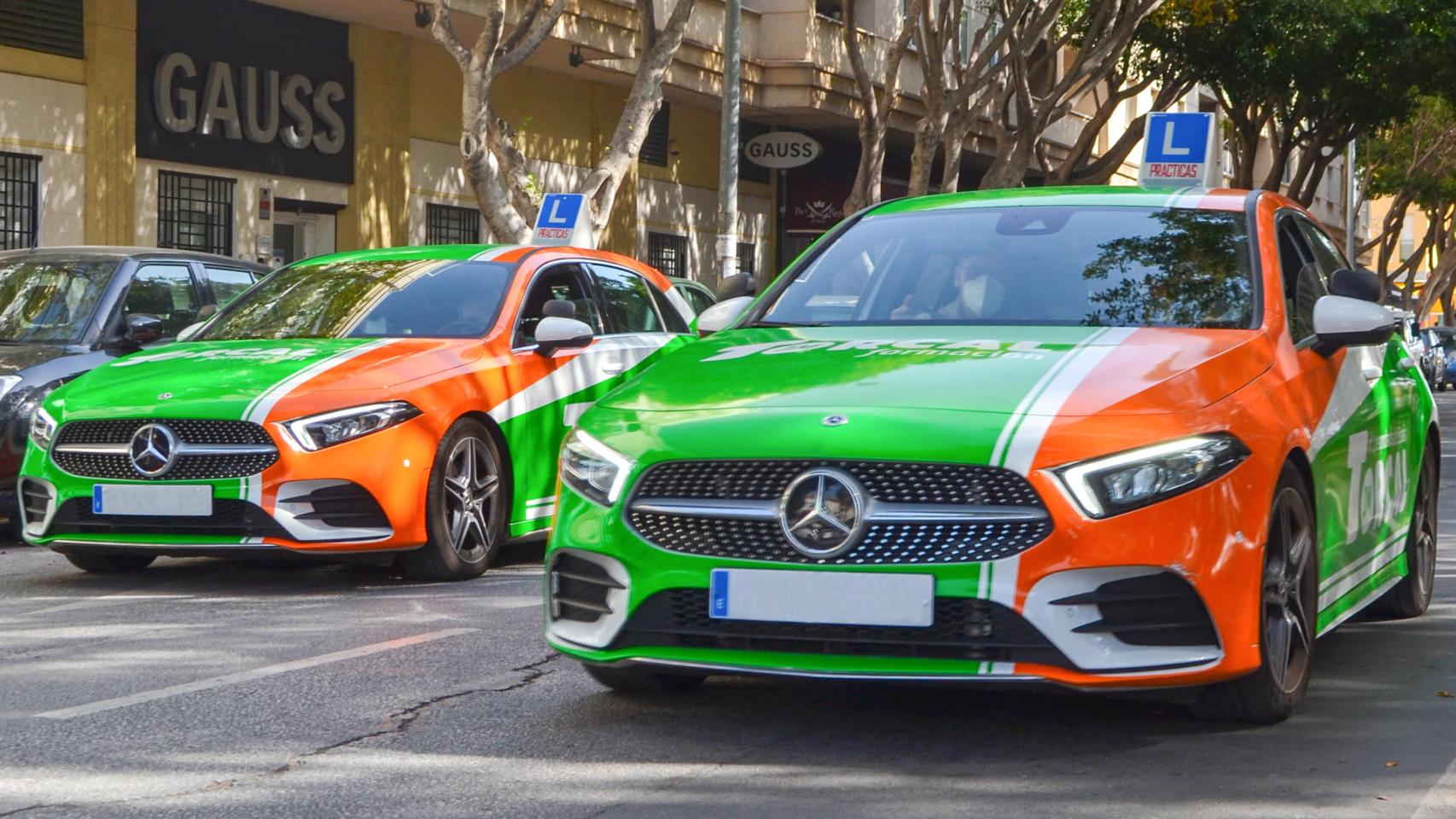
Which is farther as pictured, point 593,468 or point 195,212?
point 195,212

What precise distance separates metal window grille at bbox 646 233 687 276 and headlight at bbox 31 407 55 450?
21.0 m

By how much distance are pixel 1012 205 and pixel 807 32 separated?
22103 millimetres

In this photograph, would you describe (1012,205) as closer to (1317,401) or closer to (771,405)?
(1317,401)

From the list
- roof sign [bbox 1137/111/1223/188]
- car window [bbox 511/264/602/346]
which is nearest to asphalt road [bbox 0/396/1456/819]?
car window [bbox 511/264/602/346]

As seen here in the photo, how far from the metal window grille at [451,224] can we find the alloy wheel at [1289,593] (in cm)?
1971

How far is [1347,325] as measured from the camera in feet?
19.9

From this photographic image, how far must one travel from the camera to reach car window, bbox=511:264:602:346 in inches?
379

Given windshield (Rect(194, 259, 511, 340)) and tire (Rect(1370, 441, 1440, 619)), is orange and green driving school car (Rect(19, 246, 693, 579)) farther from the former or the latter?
tire (Rect(1370, 441, 1440, 619))

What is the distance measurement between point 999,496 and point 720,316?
1.97 meters

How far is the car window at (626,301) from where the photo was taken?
10469mm

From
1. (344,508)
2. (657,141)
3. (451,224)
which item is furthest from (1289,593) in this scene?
(657,141)

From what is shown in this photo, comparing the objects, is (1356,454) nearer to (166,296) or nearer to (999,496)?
(999,496)

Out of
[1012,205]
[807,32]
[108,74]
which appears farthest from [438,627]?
[807,32]

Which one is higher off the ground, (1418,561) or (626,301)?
(626,301)
